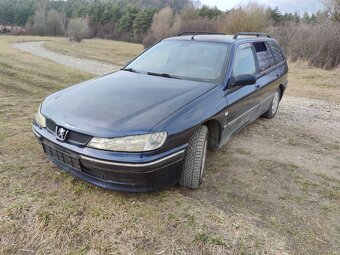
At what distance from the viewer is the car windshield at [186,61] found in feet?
12.3

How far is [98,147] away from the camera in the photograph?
261 cm

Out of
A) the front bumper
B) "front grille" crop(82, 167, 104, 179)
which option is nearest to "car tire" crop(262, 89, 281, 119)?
the front bumper

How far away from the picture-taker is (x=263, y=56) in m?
5.01

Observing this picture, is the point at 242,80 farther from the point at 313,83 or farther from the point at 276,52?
the point at 313,83

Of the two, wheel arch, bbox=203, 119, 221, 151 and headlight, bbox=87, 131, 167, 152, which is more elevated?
headlight, bbox=87, 131, 167, 152

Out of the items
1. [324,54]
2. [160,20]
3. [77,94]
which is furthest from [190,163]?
[160,20]

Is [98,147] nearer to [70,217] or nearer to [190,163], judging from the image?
[70,217]

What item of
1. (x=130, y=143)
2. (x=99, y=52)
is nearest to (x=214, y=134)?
(x=130, y=143)

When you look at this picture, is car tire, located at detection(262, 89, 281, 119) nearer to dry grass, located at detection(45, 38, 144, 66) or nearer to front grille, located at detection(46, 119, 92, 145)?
front grille, located at detection(46, 119, 92, 145)

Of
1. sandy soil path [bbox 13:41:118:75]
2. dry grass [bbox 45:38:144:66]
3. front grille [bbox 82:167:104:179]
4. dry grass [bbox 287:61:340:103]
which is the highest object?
front grille [bbox 82:167:104:179]

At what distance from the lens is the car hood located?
2674mm

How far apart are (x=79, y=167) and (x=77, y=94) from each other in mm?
925

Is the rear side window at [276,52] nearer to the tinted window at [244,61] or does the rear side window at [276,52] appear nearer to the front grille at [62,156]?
the tinted window at [244,61]

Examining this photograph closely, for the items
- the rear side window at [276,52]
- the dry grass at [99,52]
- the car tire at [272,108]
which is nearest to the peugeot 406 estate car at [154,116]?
the rear side window at [276,52]
